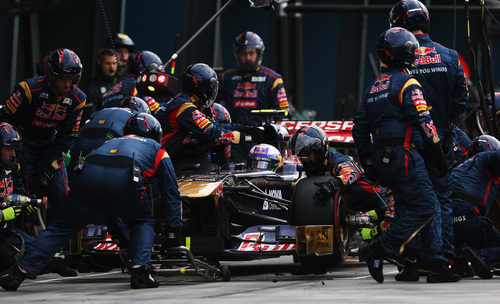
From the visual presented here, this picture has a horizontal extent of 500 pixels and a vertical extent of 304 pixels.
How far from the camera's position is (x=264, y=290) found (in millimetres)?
8367

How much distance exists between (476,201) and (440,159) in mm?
956

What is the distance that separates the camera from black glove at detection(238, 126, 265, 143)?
1097 centimetres

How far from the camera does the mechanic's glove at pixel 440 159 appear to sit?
9055 mm

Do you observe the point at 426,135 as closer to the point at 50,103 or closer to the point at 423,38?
the point at 423,38

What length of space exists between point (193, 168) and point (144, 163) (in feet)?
5.95

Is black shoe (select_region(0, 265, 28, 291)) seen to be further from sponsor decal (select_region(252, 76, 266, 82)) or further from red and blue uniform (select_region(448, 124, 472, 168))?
sponsor decal (select_region(252, 76, 266, 82))

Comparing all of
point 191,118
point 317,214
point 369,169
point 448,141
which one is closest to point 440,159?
point 448,141

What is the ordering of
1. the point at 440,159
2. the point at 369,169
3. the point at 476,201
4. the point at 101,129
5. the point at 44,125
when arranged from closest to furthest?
the point at 440,159
the point at 369,169
the point at 476,201
the point at 101,129
the point at 44,125

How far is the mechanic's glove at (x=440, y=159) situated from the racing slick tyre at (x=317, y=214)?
99cm

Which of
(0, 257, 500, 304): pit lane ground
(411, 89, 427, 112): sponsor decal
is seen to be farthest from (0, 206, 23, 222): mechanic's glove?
(411, 89, 427, 112): sponsor decal

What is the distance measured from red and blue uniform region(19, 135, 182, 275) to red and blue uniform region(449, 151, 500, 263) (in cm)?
255

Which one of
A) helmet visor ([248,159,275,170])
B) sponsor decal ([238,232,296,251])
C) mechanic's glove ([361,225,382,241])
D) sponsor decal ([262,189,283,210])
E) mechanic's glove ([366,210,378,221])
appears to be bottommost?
sponsor decal ([238,232,296,251])

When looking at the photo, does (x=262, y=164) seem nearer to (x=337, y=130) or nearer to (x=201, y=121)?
(x=201, y=121)

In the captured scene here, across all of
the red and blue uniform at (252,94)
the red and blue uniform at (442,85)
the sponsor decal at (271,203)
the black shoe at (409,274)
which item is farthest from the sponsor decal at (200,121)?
the red and blue uniform at (252,94)
